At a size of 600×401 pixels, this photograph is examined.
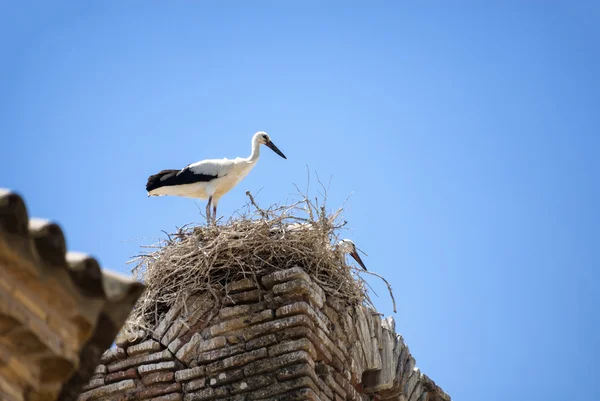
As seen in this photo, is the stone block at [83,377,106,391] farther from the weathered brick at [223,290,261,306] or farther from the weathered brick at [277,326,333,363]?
Answer: the weathered brick at [277,326,333,363]

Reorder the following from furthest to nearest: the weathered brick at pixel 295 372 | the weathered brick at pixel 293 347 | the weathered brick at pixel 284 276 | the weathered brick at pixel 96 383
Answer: the weathered brick at pixel 96 383
the weathered brick at pixel 284 276
the weathered brick at pixel 293 347
the weathered brick at pixel 295 372

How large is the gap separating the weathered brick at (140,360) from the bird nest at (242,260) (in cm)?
26

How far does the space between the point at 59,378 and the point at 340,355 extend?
12.6 feet

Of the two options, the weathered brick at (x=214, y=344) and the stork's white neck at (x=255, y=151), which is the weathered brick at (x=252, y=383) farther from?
the stork's white neck at (x=255, y=151)

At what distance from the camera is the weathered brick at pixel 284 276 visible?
6.83m

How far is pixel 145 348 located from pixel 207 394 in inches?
27.2

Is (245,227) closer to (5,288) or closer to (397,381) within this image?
(397,381)

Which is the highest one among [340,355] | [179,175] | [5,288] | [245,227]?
[179,175]

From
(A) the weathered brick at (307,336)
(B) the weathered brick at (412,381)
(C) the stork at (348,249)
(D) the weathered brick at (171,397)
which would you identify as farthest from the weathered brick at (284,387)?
(B) the weathered brick at (412,381)

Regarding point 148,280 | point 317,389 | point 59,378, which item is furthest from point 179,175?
point 59,378

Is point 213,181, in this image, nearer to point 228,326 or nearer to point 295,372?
point 228,326

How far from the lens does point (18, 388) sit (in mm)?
3191

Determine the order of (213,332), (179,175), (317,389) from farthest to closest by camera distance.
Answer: (179,175)
(213,332)
(317,389)

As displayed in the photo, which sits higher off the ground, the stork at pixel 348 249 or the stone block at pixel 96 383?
the stork at pixel 348 249
